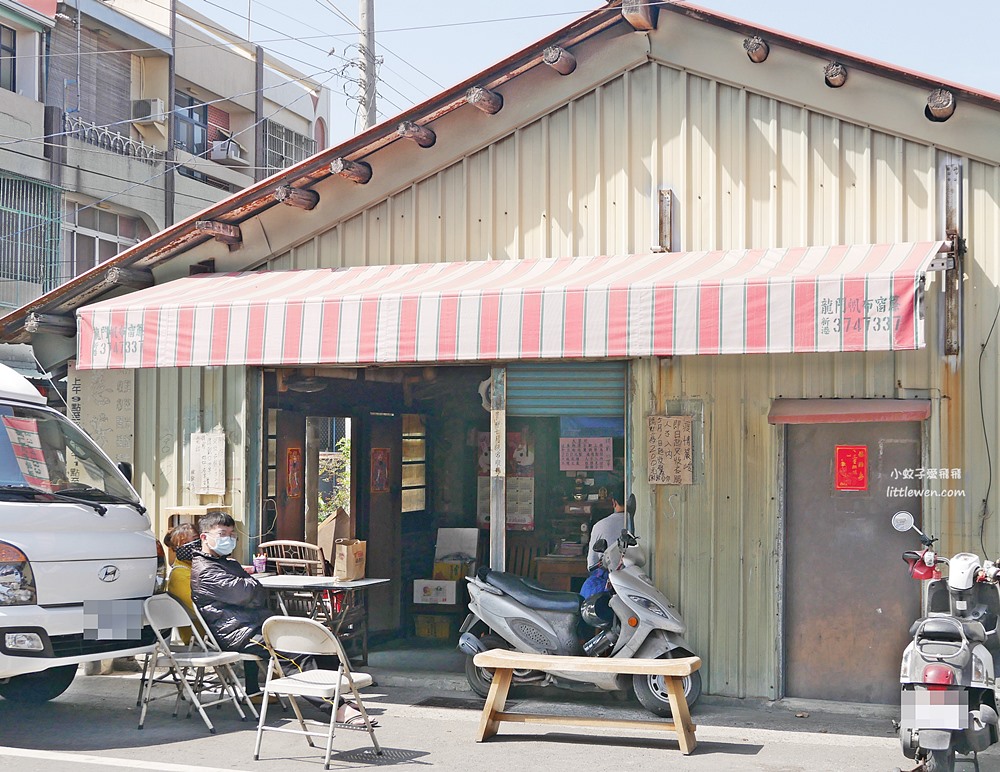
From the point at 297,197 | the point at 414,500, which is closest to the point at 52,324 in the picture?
the point at 297,197

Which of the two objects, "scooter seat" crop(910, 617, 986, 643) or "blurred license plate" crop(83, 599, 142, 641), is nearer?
"scooter seat" crop(910, 617, 986, 643)

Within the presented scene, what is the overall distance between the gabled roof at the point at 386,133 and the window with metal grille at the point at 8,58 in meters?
10.1

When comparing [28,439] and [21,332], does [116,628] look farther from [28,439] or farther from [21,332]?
[21,332]

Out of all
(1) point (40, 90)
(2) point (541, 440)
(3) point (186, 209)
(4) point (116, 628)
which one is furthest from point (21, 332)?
(3) point (186, 209)

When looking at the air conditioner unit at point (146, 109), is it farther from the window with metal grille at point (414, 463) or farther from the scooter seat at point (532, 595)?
the scooter seat at point (532, 595)

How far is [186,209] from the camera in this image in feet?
73.8

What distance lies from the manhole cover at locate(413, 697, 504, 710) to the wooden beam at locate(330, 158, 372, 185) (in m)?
4.24

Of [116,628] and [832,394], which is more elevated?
[832,394]

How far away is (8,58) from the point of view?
18500 millimetres

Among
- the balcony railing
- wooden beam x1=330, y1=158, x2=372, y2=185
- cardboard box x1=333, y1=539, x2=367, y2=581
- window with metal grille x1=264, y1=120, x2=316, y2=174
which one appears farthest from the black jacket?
window with metal grille x1=264, y1=120, x2=316, y2=174

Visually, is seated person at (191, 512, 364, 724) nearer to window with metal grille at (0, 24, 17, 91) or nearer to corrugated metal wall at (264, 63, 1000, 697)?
corrugated metal wall at (264, 63, 1000, 697)

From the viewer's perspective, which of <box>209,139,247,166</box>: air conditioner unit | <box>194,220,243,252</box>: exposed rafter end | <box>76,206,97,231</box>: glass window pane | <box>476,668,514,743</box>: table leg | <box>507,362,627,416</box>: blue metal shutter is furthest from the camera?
<box>209,139,247,166</box>: air conditioner unit

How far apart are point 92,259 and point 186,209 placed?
262cm

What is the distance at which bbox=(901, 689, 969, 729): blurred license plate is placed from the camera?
560 centimetres
